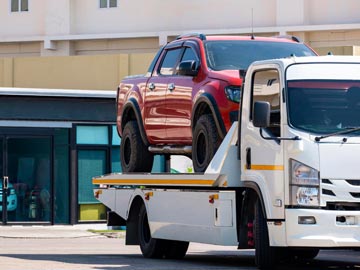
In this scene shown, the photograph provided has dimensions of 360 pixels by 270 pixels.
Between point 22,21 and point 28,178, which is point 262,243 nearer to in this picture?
point 28,178

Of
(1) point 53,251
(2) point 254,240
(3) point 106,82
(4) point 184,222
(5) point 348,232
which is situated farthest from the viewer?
(3) point 106,82

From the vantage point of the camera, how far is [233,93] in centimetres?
1644

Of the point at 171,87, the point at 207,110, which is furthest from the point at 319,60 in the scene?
the point at 171,87

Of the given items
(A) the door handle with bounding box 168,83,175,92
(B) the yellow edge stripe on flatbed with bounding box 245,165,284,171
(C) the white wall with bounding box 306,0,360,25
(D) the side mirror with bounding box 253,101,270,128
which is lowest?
(B) the yellow edge stripe on flatbed with bounding box 245,165,284,171

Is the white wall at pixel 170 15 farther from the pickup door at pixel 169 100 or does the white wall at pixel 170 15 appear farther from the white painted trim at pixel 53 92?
the pickup door at pixel 169 100

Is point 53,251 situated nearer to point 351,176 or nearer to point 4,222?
point 351,176

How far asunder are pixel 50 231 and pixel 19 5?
67.6 feet

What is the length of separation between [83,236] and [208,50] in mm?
14464

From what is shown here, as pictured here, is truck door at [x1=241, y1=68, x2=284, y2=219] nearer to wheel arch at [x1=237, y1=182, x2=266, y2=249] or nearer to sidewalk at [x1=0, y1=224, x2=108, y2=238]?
wheel arch at [x1=237, y1=182, x2=266, y2=249]

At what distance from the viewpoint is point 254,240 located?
1543 centimetres

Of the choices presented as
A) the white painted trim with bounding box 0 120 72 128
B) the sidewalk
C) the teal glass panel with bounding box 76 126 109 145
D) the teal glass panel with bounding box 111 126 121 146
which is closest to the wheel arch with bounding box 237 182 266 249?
the sidewalk

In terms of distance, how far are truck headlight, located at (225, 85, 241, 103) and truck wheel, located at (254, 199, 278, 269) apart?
1.75 m

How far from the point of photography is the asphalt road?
17.1m

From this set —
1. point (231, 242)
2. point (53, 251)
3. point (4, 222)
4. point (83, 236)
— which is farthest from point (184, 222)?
point (4, 222)
